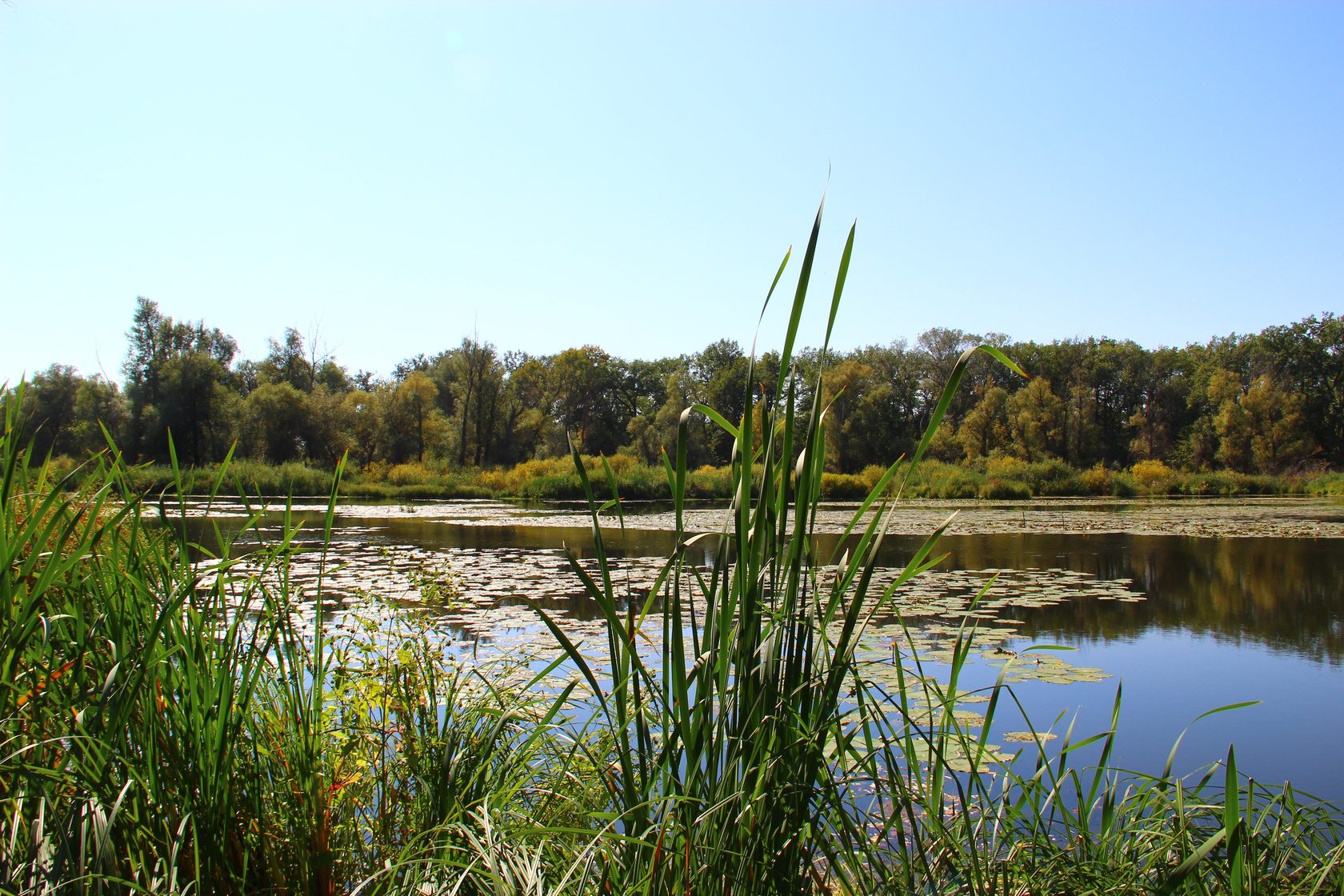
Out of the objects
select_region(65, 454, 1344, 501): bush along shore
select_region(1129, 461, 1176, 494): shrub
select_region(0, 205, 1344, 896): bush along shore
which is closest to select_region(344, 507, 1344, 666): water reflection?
select_region(0, 205, 1344, 896): bush along shore

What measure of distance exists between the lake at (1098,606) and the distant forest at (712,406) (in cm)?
1409

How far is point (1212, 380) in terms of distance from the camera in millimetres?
34906

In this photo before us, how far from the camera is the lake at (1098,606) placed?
3969mm

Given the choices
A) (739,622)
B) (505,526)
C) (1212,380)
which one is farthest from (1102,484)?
(739,622)

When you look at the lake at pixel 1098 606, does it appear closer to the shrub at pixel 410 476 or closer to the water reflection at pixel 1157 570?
the water reflection at pixel 1157 570

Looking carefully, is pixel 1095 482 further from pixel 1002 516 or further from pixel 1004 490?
pixel 1002 516

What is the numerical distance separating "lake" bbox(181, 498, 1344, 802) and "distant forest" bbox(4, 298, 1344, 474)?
1409 cm

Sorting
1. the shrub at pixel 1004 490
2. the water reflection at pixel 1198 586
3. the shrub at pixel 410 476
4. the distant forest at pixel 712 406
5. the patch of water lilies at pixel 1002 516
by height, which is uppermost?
the distant forest at pixel 712 406

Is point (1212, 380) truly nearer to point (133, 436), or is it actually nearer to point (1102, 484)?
point (1102, 484)

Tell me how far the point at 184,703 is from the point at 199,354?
112ft

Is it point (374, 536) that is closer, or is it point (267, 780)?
point (267, 780)

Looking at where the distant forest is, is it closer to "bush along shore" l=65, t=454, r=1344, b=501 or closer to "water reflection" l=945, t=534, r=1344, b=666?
"bush along shore" l=65, t=454, r=1344, b=501

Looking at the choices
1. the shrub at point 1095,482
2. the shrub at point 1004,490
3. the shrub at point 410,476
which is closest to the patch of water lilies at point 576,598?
the shrub at point 410,476

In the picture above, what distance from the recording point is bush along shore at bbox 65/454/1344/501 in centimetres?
2597
